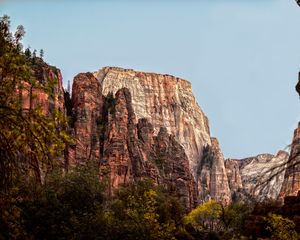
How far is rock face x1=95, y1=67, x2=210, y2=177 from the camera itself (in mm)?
165875

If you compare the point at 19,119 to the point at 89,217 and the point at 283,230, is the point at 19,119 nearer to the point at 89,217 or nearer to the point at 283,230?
the point at 283,230

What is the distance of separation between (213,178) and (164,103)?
32879 mm

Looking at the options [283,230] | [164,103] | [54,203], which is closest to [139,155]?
[54,203]

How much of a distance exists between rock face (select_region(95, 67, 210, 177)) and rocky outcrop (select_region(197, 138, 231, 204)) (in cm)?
325

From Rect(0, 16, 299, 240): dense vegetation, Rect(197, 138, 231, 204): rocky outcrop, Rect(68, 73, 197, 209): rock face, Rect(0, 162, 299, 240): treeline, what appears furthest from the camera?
Rect(197, 138, 231, 204): rocky outcrop

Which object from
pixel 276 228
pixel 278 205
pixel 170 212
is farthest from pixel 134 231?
pixel 170 212

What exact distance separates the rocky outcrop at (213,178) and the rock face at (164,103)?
325 cm

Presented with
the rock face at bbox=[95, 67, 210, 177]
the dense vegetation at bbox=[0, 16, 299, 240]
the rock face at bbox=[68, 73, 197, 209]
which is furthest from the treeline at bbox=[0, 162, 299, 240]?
the rock face at bbox=[95, 67, 210, 177]

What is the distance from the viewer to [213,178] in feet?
525

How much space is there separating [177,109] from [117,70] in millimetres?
26079

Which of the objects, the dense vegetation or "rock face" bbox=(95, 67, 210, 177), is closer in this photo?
the dense vegetation

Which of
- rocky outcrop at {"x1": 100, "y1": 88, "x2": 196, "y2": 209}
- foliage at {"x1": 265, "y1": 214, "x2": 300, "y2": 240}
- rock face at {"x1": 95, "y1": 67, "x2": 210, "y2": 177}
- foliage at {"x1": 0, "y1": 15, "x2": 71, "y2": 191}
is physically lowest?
foliage at {"x1": 265, "y1": 214, "x2": 300, "y2": 240}

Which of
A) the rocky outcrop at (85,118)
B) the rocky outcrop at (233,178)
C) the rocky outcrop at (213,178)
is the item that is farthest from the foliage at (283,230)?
the rocky outcrop at (233,178)

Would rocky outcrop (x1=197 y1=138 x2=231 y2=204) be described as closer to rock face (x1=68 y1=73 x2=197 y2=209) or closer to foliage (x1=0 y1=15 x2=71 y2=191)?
rock face (x1=68 y1=73 x2=197 y2=209)
